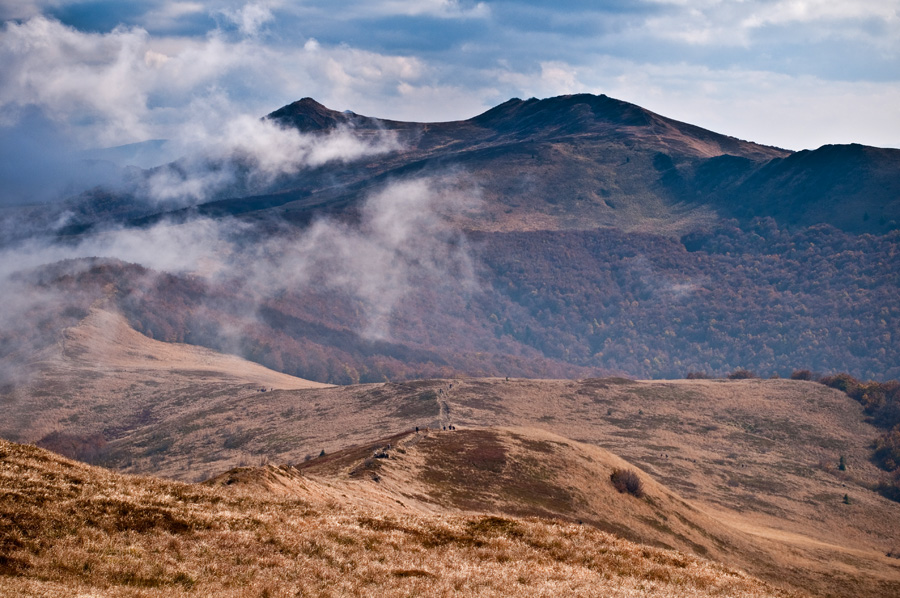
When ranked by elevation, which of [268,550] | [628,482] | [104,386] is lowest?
[104,386]

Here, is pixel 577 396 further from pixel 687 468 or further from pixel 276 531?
pixel 276 531

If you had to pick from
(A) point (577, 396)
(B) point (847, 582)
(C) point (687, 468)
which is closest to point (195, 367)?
(A) point (577, 396)

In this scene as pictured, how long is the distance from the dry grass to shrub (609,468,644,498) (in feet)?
145

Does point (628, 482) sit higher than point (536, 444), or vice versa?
point (536, 444)

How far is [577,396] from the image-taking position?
148 meters

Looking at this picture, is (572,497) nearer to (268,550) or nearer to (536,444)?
(536,444)

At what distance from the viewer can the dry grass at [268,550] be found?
20250mm

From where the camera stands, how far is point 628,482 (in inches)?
2926

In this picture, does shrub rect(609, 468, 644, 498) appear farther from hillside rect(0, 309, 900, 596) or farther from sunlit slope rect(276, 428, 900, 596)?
hillside rect(0, 309, 900, 596)

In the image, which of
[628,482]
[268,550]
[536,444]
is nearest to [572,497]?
[628,482]

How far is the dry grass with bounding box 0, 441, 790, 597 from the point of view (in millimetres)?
20250

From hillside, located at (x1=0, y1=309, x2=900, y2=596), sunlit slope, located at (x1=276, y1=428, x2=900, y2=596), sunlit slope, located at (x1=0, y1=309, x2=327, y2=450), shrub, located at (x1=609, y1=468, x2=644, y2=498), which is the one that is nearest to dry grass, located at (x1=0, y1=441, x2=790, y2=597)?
hillside, located at (x1=0, y1=309, x2=900, y2=596)

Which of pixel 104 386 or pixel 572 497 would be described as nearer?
pixel 572 497

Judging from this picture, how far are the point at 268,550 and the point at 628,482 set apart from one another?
5681 cm
